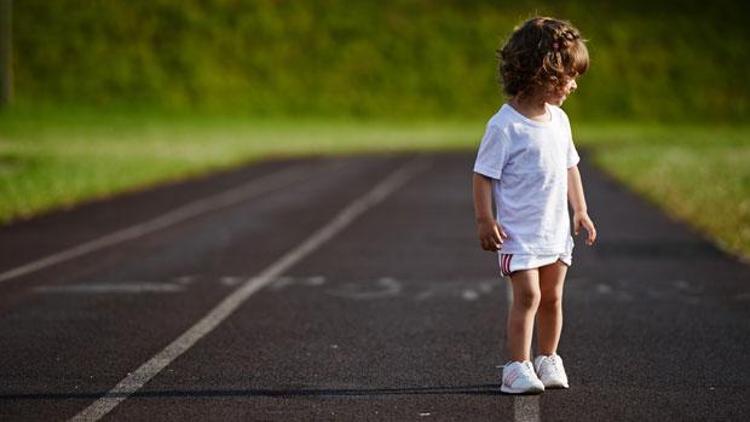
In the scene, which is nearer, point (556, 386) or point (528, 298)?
point (528, 298)

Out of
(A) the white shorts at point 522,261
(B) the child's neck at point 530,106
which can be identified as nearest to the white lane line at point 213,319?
(A) the white shorts at point 522,261

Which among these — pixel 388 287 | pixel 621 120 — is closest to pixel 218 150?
pixel 388 287

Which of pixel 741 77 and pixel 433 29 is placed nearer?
pixel 741 77

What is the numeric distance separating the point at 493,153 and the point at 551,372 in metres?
1.21

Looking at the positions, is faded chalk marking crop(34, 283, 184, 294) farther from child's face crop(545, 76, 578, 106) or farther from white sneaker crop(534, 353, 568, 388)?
child's face crop(545, 76, 578, 106)

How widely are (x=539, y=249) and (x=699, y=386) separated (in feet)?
3.83

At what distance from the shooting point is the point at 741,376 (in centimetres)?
670

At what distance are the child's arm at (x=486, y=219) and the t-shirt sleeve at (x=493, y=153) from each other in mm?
63

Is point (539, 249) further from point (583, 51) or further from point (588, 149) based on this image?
point (588, 149)

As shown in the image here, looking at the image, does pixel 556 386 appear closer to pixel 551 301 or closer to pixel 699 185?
pixel 551 301

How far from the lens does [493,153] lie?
19.9 ft

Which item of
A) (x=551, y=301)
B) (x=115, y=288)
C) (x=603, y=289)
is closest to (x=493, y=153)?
(x=551, y=301)

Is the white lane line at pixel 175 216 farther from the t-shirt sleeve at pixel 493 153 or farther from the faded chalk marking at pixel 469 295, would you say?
the t-shirt sleeve at pixel 493 153

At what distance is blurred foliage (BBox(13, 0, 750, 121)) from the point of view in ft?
250
